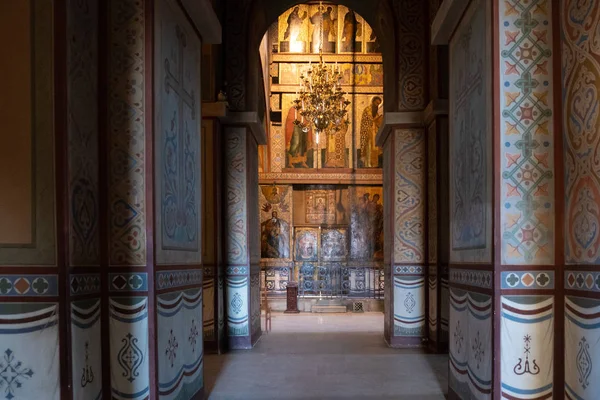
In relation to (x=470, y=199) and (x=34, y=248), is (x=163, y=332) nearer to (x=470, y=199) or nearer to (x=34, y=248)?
(x=34, y=248)

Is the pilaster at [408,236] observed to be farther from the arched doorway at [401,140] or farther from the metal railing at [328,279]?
the metal railing at [328,279]

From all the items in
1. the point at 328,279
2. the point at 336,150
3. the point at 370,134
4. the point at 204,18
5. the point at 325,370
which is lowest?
the point at 328,279

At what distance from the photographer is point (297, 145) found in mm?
15555

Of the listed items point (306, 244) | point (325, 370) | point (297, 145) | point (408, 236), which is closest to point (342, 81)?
point (297, 145)

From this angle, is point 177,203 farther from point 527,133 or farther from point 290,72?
point 290,72

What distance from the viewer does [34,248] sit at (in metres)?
2.68

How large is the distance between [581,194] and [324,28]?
541 inches

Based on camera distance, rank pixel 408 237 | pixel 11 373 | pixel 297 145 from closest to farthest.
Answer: pixel 11 373
pixel 408 237
pixel 297 145

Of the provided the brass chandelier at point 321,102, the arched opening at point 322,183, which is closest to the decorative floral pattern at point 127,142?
the brass chandelier at point 321,102

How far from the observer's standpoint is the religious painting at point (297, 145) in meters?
15.5

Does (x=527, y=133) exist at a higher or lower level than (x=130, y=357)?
higher

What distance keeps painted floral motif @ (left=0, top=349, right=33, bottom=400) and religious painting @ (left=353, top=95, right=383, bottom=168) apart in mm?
13280

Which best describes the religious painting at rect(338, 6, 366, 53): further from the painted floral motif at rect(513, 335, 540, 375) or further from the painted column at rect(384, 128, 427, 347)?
the painted floral motif at rect(513, 335, 540, 375)

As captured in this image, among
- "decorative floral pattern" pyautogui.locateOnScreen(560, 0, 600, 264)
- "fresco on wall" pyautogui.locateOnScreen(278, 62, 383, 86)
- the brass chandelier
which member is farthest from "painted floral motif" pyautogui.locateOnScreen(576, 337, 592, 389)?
"fresco on wall" pyautogui.locateOnScreen(278, 62, 383, 86)
